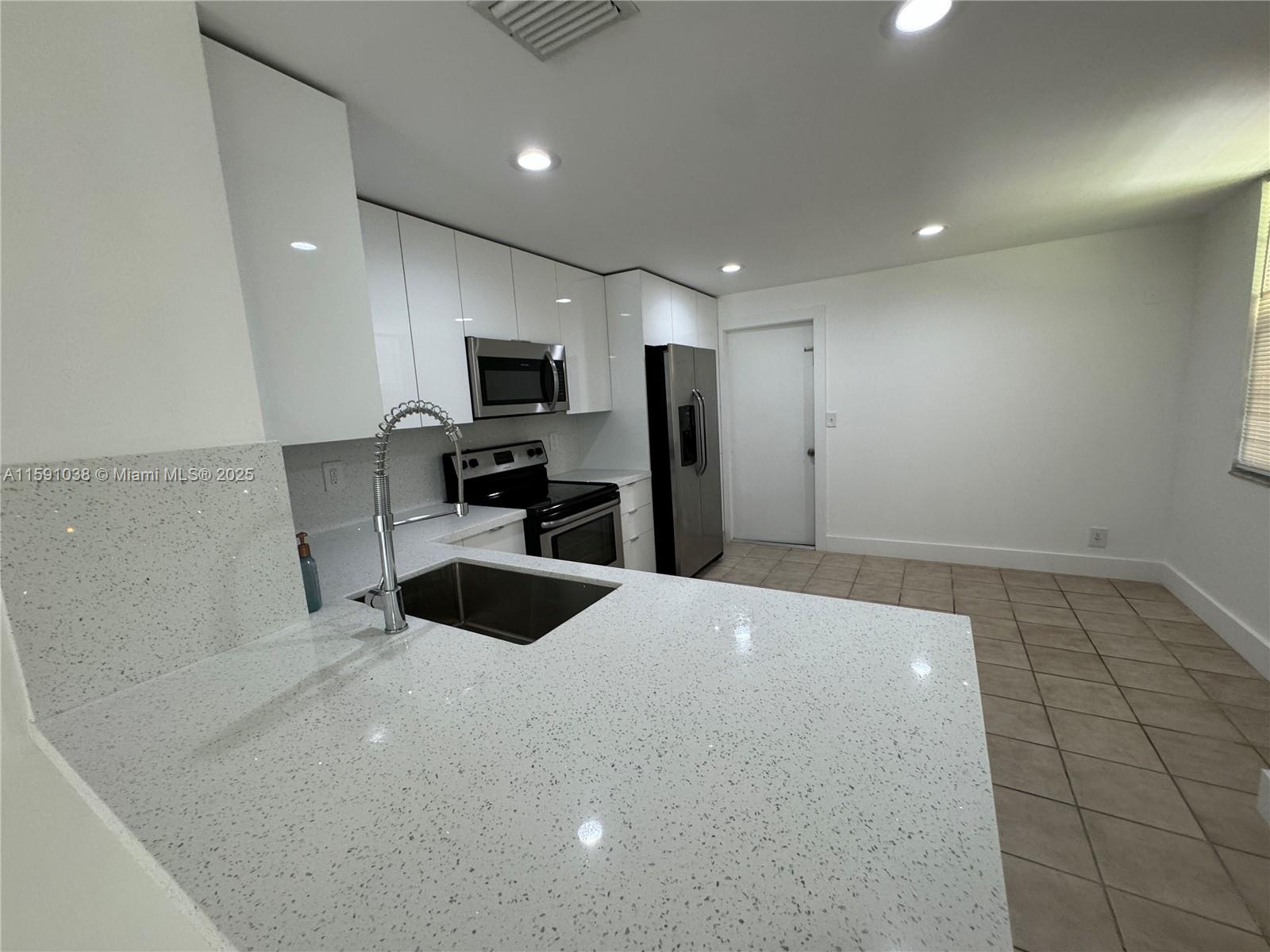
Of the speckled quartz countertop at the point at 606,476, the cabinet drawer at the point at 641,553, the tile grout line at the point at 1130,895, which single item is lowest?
the tile grout line at the point at 1130,895

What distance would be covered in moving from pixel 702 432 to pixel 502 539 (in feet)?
6.43

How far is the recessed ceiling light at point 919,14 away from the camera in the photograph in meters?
1.15

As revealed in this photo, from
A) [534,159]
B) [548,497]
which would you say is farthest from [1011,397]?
[534,159]

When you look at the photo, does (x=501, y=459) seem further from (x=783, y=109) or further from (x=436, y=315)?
(x=783, y=109)

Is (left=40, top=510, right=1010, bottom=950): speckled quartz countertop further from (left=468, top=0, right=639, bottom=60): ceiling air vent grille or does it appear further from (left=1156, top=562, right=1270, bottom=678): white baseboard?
(left=1156, top=562, right=1270, bottom=678): white baseboard

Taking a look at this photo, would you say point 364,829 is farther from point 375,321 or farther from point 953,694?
point 375,321

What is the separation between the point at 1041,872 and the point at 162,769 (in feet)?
7.09

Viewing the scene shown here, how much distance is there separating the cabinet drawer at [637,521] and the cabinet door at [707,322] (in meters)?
1.56

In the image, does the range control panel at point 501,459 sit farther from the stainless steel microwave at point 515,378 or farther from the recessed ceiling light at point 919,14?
the recessed ceiling light at point 919,14

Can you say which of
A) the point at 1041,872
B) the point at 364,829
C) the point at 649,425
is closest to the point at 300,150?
the point at 364,829

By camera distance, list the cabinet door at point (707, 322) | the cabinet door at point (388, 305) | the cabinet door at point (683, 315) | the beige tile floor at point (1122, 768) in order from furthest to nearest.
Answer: the cabinet door at point (707, 322) → the cabinet door at point (683, 315) → the cabinet door at point (388, 305) → the beige tile floor at point (1122, 768)

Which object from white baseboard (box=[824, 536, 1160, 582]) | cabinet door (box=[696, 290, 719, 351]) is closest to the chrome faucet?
cabinet door (box=[696, 290, 719, 351])

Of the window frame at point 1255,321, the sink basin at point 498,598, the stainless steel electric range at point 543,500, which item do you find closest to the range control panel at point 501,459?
the stainless steel electric range at point 543,500

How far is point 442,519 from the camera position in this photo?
7.64ft
